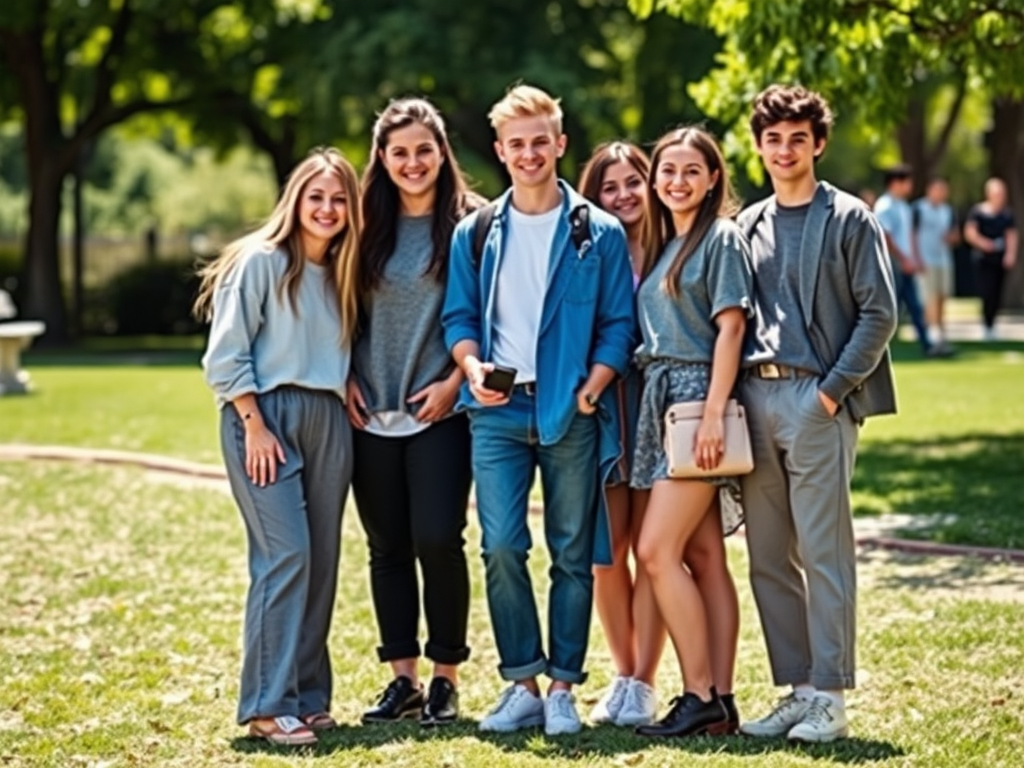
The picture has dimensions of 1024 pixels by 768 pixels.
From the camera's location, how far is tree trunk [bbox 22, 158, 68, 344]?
33.2 m

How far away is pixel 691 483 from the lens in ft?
21.6

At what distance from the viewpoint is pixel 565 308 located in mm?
6637

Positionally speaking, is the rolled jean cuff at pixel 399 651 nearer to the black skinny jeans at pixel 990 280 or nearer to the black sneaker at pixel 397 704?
the black sneaker at pixel 397 704

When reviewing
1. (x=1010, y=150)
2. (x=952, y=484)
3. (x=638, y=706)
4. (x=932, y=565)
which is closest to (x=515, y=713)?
(x=638, y=706)

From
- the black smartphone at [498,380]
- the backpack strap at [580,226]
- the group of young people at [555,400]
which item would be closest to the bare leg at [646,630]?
the group of young people at [555,400]

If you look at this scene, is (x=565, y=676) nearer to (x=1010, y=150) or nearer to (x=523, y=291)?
(x=523, y=291)

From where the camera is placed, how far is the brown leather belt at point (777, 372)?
6.50 m

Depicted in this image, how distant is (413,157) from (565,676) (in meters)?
1.84

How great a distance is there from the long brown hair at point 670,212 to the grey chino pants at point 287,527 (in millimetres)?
1213

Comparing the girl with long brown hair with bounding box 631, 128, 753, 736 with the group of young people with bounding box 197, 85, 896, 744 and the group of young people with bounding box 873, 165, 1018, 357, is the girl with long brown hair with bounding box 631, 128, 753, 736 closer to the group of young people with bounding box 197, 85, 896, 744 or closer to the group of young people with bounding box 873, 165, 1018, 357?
the group of young people with bounding box 197, 85, 896, 744

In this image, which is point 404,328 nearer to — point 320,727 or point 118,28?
point 320,727

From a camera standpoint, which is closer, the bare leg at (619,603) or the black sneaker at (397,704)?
the bare leg at (619,603)

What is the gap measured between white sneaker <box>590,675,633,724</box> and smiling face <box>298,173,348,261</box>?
1.84m

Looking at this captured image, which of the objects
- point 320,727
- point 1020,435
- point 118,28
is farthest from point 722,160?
point 118,28
